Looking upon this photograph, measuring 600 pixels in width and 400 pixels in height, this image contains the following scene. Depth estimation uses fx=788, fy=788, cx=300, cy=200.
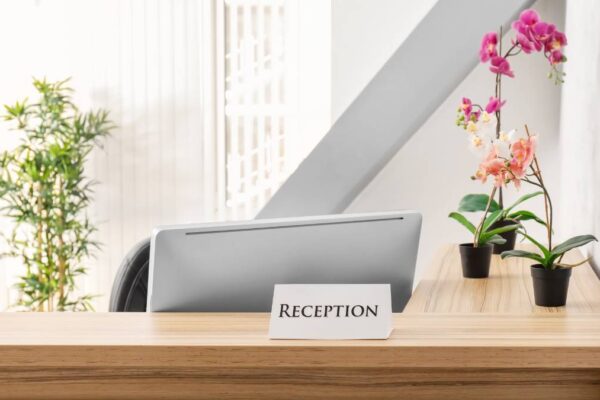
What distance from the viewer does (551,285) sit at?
1.43 meters

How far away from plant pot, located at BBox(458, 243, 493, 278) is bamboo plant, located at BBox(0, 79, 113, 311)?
114 inches

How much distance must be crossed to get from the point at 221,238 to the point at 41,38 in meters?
3.79

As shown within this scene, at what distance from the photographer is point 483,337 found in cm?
103

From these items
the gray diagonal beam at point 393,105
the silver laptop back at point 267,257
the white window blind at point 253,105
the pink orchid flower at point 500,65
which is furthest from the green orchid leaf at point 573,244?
the white window blind at point 253,105

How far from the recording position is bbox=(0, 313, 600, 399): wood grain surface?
986 mm

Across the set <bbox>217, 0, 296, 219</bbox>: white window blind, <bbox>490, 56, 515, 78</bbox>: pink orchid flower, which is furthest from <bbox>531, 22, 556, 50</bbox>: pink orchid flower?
<bbox>217, 0, 296, 219</bbox>: white window blind

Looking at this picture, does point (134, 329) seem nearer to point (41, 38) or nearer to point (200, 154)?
point (200, 154)

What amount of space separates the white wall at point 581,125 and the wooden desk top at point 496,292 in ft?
0.43

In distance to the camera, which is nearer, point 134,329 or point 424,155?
point 134,329

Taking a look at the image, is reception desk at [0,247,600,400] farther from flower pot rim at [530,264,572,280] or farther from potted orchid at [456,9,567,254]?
potted orchid at [456,9,567,254]

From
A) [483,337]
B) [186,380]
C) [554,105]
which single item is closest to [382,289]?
[483,337]

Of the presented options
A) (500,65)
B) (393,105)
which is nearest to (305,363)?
(500,65)

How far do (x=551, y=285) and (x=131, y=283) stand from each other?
42.0 inches

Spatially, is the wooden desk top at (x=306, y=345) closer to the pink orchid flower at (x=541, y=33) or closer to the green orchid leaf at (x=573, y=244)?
the green orchid leaf at (x=573, y=244)
